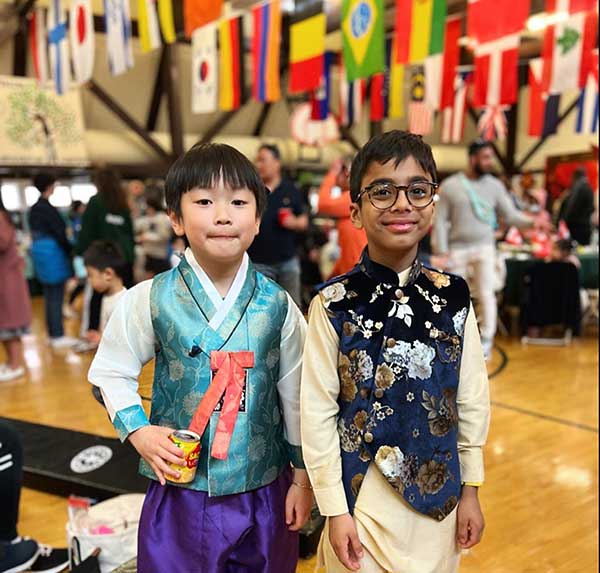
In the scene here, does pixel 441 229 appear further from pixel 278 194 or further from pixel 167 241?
pixel 167 241

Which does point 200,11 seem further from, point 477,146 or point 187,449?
point 187,449

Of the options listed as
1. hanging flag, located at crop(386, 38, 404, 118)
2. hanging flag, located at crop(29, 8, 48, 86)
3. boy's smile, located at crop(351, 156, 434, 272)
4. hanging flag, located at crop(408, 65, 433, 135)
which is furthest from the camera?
hanging flag, located at crop(408, 65, 433, 135)

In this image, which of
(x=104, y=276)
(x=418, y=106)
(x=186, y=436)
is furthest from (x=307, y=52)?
(x=186, y=436)

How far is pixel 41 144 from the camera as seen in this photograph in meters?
7.43

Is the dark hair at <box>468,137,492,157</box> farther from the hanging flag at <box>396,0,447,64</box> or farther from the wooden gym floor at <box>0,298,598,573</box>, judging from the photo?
the wooden gym floor at <box>0,298,598,573</box>

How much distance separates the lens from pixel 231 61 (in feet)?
16.7

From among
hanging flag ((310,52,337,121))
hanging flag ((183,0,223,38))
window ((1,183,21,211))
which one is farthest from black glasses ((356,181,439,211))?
window ((1,183,21,211))

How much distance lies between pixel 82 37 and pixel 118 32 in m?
0.49

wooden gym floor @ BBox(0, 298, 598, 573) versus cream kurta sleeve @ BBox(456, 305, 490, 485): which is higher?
cream kurta sleeve @ BBox(456, 305, 490, 485)

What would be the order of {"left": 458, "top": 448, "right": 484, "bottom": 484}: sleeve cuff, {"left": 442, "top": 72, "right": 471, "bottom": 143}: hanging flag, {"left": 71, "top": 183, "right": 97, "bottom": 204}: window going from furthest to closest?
{"left": 71, "top": 183, "right": 97, "bottom": 204}: window < {"left": 442, "top": 72, "right": 471, "bottom": 143}: hanging flag < {"left": 458, "top": 448, "right": 484, "bottom": 484}: sleeve cuff

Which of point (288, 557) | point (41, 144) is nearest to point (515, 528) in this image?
point (288, 557)

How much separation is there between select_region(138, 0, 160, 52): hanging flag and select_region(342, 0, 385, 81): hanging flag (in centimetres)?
158

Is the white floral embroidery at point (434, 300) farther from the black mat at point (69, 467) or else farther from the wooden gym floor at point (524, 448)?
the black mat at point (69, 467)

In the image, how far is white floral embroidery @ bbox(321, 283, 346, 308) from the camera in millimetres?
975
